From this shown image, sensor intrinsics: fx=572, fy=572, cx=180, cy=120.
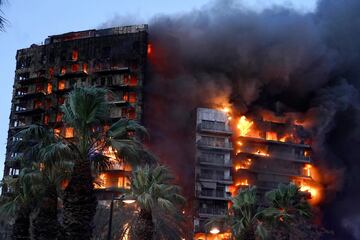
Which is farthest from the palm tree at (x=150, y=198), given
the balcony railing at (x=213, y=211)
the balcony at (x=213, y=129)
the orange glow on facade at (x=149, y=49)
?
the orange glow on facade at (x=149, y=49)

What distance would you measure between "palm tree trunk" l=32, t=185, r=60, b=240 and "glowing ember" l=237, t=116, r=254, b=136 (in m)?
82.9

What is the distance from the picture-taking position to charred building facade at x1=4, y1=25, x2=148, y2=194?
107 metres

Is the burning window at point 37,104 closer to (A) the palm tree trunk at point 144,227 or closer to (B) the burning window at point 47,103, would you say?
(B) the burning window at point 47,103

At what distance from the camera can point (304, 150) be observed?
370 feet

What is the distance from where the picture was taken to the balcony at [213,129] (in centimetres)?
10362

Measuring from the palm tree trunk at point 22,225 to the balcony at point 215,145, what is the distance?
70858mm

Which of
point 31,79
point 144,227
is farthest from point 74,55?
point 144,227

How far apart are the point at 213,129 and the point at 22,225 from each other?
73.5 metres

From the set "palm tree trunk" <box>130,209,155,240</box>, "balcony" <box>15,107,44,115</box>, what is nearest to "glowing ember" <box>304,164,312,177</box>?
"balcony" <box>15,107,44,115</box>

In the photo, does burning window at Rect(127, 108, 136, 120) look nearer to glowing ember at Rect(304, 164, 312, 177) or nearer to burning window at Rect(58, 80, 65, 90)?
burning window at Rect(58, 80, 65, 90)

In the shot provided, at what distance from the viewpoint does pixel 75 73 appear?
112188 mm

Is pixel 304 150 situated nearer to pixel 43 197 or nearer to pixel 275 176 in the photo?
pixel 275 176

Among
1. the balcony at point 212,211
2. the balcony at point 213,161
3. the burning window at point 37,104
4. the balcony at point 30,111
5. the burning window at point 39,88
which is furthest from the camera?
the burning window at point 39,88

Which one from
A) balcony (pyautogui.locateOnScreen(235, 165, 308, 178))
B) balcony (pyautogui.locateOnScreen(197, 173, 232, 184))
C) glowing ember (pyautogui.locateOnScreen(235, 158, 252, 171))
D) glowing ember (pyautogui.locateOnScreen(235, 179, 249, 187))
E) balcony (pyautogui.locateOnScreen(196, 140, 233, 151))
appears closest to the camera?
balcony (pyautogui.locateOnScreen(197, 173, 232, 184))
